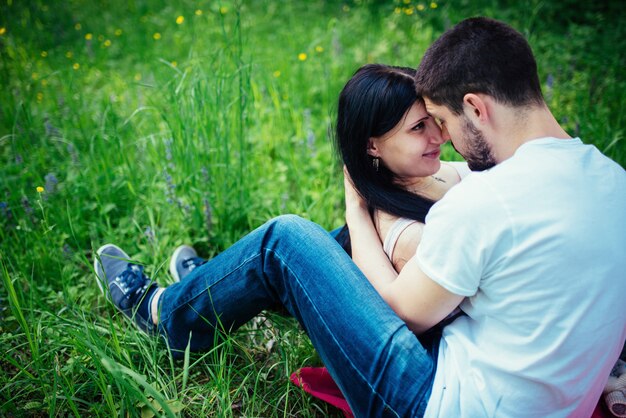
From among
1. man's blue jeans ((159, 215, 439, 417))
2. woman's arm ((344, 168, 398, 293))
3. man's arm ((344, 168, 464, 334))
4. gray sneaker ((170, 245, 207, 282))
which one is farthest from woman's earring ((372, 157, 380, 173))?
gray sneaker ((170, 245, 207, 282))

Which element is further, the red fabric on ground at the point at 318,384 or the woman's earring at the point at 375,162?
the woman's earring at the point at 375,162

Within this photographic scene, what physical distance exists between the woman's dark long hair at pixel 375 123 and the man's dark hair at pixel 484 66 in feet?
0.91

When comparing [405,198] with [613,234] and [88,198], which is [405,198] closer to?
[613,234]

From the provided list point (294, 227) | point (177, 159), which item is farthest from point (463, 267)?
point (177, 159)

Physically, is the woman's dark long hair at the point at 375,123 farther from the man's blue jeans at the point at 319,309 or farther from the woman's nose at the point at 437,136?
the man's blue jeans at the point at 319,309

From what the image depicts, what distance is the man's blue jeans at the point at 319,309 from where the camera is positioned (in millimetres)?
1333

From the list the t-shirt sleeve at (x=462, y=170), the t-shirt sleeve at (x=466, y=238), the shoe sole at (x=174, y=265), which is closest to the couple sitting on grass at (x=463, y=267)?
the t-shirt sleeve at (x=466, y=238)

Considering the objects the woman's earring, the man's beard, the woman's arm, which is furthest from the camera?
the woman's earring

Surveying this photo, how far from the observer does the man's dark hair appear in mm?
1306

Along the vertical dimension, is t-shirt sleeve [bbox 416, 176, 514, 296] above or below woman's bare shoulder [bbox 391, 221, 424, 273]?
above

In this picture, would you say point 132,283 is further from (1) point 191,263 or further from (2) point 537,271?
(2) point 537,271

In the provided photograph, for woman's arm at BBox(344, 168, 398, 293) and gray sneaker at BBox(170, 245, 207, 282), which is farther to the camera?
gray sneaker at BBox(170, 245, 207, 282)

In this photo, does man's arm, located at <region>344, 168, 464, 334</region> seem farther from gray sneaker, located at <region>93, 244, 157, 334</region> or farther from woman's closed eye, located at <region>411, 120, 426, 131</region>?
gray sneaker, located at <region>93, 244, 157, 334</region>

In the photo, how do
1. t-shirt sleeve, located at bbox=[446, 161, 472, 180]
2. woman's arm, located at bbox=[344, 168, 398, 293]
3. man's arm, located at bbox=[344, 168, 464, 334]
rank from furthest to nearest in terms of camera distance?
1. t-shirt sleeve, located at bbox=[446, 161, 472, 180]
2. woman's arm, located at bbox=[344, 168, 398, 293]
3. man's arm, located at bbox=[344, 168, 464, 334]
